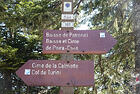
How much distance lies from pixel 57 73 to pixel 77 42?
62cm

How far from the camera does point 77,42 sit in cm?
323

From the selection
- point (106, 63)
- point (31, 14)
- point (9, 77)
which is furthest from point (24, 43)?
point (106, 63)

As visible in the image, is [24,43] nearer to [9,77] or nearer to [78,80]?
[9,77]

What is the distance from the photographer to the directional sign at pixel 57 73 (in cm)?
300

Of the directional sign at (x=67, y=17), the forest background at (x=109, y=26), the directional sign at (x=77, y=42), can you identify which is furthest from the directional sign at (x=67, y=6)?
the forest background at (x=109, y=26)

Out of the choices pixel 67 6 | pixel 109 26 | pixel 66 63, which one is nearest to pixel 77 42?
pixel 66 63

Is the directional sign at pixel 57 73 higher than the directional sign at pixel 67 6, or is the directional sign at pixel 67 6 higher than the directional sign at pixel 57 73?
the directional sign at pixel 67 6

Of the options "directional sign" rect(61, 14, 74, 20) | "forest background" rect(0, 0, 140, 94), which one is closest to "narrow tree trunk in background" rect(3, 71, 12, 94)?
"forest background" rect(0, 0, 140, 94)

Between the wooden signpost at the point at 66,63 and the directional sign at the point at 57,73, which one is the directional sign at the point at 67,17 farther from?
the directional sign at the point at 57,73

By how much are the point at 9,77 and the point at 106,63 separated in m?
6.96

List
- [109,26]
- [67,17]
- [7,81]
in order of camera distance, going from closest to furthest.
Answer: [67,17]
[109,26]
[7,81]

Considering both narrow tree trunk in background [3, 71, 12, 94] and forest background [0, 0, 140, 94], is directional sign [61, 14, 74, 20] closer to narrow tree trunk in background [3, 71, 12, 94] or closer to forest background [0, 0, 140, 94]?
forest background [0, 0, 140, 94]

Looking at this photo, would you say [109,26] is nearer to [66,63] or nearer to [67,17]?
[67,17]

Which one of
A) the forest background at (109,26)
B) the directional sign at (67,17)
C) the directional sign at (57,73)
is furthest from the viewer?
the forest background at (109,26)
